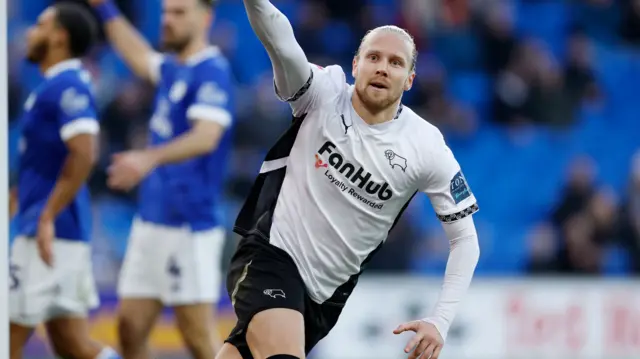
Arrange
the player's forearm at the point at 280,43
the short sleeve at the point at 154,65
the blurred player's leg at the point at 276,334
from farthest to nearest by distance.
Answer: the short sleeve at the point at 154,65, the blurred player's leg at the point at 276,334, the player's forearm at the point at 280,43

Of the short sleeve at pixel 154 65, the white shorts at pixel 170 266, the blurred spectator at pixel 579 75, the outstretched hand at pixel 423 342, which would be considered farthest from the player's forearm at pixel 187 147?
the blurred spectator at pixel 579 75

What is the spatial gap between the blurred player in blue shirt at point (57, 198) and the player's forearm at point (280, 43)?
2539 mm

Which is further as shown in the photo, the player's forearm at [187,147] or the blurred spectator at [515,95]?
the blurred spectator at [515,95]

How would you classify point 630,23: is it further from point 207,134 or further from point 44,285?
point 44,285

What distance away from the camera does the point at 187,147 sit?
709cm

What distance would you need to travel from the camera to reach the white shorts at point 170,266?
754cm

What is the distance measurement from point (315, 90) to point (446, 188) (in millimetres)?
724

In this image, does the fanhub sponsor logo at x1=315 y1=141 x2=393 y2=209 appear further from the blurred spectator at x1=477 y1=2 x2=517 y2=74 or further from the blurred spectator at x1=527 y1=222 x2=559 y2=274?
the blurred spectator at x1=477 y1=2 x2=517 y2=74

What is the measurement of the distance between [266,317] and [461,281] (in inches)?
35.7

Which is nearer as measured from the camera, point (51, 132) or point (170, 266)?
point (51, 132)

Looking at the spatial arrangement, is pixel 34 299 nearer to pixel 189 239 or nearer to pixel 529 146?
pixel 189 239

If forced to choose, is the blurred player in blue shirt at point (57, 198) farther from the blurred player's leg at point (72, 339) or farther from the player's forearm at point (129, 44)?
the player's forearm at point (129, 44)

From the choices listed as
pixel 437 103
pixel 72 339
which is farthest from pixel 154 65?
pixel 437 103

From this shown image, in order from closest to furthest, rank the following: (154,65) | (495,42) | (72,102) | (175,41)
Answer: (72,102) < (175,41) < (154,65) < (495,42)
